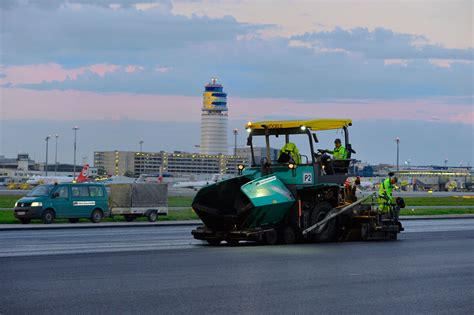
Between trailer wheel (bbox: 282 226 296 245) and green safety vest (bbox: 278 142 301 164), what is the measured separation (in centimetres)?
178

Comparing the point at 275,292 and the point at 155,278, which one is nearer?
the point at 275,292

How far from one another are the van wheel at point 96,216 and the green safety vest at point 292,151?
14004mm

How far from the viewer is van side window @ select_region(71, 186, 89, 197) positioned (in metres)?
34.9

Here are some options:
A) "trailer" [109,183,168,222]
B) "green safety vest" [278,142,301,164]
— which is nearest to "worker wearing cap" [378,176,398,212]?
"green safety vest" [278,142,301,164]

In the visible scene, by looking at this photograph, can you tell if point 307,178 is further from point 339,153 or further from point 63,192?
point 63,192

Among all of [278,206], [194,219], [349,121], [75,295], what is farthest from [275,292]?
[194,219]

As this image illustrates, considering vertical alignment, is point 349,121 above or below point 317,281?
above

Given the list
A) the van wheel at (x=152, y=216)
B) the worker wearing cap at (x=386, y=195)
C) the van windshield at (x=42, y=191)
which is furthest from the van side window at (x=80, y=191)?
the worker wearing cap at (x=386, y=195)

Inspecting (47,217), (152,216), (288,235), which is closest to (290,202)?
(288,235)

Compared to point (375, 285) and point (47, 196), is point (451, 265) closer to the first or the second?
point (375, 285)

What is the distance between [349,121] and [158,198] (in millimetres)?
16363

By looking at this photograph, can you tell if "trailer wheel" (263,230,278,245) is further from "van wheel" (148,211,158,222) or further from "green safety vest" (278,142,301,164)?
"van wheel" (148,211,158,222)

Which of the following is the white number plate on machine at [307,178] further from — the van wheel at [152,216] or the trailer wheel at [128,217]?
the trailer wheel at [128,217]

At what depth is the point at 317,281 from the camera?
1488 cm
